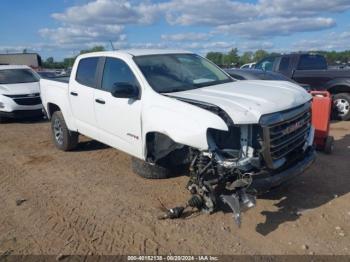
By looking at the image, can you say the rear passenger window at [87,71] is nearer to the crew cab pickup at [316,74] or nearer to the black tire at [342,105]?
the crew cab pickup at [316,74]

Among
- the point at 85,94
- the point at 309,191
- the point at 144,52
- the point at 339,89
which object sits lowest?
the point at 309,191

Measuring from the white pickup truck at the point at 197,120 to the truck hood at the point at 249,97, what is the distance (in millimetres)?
11

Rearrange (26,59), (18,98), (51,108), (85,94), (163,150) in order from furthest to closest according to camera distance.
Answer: (26,59)
(18,98)
(51,108)
(85,94)
(163,150)

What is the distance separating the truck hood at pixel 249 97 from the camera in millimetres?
3962

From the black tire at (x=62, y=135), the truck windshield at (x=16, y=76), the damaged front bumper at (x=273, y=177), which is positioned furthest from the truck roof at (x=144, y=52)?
the truck windshield at (x=16, y=76)

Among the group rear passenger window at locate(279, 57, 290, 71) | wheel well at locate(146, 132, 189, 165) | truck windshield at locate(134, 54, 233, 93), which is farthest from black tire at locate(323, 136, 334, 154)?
rear passenger window at locate(279, 57, 290, 71)

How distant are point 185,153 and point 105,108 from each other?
161 centimetres

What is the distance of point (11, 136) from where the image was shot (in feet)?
30.8

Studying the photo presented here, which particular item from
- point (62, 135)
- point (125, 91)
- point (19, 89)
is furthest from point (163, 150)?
point (19, 89)

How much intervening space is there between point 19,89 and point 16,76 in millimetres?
1231

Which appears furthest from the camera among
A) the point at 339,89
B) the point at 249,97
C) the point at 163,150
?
the point at 339,89

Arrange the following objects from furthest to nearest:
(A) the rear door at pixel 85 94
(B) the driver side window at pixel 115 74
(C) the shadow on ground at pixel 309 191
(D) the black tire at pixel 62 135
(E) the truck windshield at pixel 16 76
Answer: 1. (E) the truck windshield at pixel 16 76
2. (D) the black tire at pixel 62 135
3. (A) the rear door at pixel 85 94
4. (B) the driver side window at pixel 115 74
5. (C) the shadow on ground at pixel 309 191

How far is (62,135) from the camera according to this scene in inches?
288

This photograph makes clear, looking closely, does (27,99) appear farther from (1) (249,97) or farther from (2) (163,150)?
(1) (249,97)
